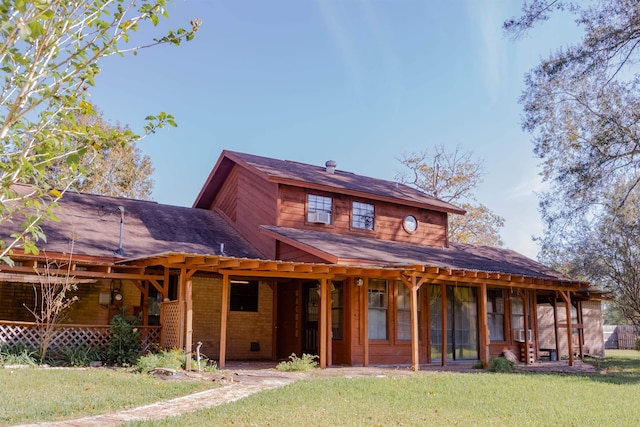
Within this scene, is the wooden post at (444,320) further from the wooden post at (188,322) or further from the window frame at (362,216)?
the wooden post at (188,322)

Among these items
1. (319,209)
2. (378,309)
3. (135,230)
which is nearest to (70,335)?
(135,230)

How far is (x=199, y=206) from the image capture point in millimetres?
22406

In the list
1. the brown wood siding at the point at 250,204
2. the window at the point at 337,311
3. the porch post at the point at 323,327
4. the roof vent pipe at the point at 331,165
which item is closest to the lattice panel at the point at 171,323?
the porch post at the point at 323,327

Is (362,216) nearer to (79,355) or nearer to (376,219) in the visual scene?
(376,219)

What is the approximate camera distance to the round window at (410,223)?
20139 mm

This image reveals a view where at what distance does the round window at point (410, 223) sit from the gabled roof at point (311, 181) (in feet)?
1.58

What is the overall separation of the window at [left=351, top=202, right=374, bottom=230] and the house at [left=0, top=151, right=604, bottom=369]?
36 millimetres

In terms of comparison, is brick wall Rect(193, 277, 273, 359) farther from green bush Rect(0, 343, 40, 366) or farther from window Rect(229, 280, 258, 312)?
green bush Rect(0, 343, 40, 366)

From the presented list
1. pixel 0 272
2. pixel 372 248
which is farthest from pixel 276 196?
pixel 0 272

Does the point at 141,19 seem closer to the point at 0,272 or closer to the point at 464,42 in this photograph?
the point at 0,272

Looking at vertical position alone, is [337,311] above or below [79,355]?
above

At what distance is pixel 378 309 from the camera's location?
51.6 ft

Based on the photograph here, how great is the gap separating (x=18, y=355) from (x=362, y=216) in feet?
34.6

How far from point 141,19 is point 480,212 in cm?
3336
